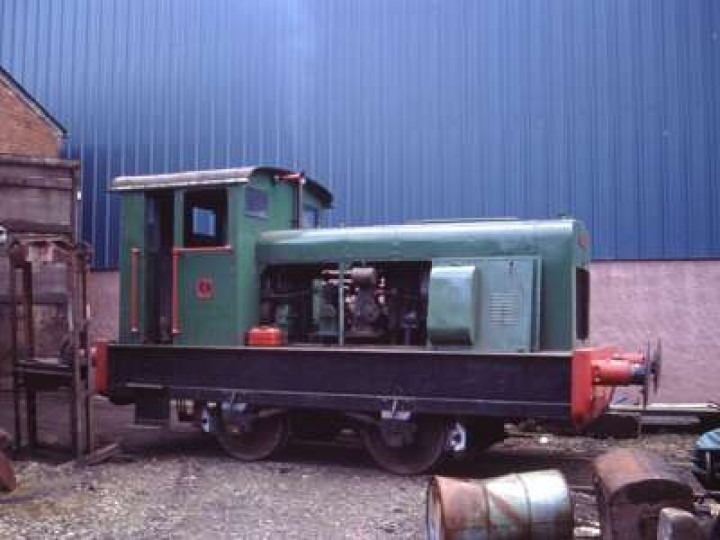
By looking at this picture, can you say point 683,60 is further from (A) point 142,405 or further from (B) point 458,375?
(A) point 142,405

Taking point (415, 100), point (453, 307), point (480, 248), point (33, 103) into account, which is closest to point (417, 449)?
point (453, 307)

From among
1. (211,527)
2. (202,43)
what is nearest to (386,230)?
(211,527)

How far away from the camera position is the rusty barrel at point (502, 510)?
212 inches

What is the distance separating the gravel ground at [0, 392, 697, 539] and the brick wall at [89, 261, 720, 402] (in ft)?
8.01

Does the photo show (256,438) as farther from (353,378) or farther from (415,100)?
(415,100)

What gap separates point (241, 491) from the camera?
25.3 ft

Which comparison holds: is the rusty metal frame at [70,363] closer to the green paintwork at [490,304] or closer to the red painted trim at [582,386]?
the green paintwork at [490,304]

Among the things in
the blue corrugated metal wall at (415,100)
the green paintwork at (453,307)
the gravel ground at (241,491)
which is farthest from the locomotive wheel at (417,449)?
the blue corrugated metal wall at (415,100)

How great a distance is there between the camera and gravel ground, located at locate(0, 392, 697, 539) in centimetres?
651

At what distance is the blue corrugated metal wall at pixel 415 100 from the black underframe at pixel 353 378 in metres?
5.93

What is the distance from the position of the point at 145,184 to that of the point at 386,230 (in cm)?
270

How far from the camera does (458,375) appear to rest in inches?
319

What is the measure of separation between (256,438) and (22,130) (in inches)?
351

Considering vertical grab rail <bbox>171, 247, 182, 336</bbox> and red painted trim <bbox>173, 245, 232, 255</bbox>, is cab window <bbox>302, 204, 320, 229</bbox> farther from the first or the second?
vertical grab rail <bbox>171, 247, 182, 336</bbox>
